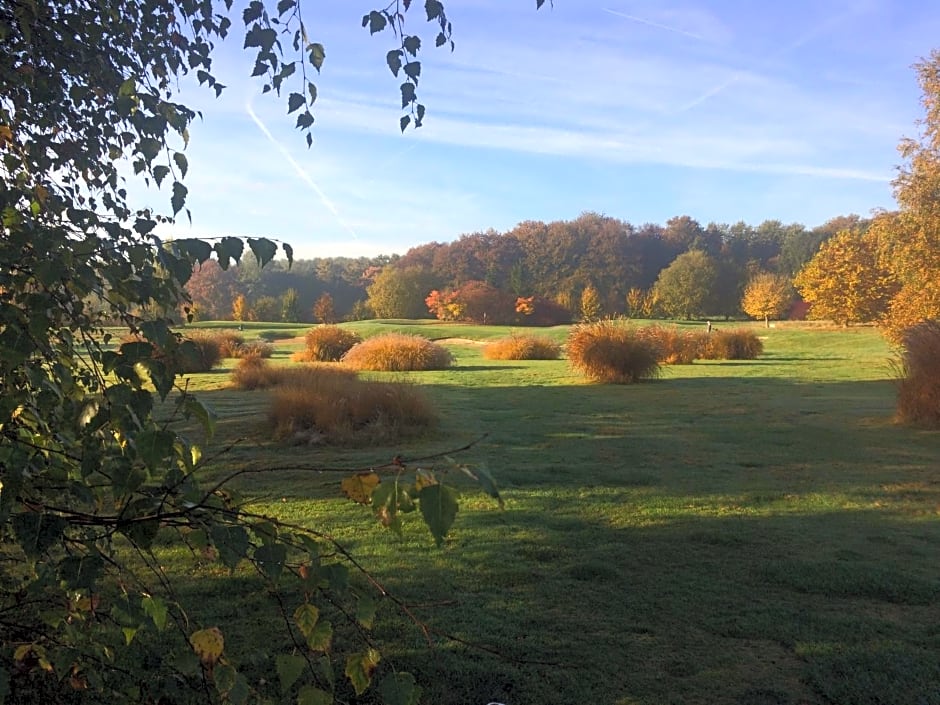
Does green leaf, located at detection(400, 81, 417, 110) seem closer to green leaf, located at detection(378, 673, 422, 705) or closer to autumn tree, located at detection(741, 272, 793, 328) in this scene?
green leaf, located at detection(378, 673, 422, 705)

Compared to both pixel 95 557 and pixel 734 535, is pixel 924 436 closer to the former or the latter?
pixel 734 535

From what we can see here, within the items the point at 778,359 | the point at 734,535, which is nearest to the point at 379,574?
the point at 734,535

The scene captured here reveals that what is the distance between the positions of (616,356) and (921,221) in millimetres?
6431

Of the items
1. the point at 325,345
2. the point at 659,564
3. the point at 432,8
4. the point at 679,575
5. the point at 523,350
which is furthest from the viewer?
the point at 523,350

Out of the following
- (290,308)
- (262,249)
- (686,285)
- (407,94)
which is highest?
(686,285)

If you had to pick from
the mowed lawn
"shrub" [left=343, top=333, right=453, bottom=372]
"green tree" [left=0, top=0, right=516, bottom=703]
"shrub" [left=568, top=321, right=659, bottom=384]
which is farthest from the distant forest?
"green tree" [left=0, top=0, right=516, bottom=703]

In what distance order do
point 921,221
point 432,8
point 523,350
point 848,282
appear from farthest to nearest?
point 523,350 → point 848,282 → point 921,221 → point 432,8

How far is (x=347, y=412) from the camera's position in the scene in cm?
898

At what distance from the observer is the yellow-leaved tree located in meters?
12.6

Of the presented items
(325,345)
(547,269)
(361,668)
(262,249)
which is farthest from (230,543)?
(547,269)

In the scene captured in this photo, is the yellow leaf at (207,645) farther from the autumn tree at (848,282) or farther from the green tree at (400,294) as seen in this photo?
the green tree at (400,294)

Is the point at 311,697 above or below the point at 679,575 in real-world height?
above

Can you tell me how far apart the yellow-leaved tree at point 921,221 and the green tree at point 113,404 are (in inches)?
514

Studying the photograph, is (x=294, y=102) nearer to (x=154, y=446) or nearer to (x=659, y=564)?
(x=154, y=446)
